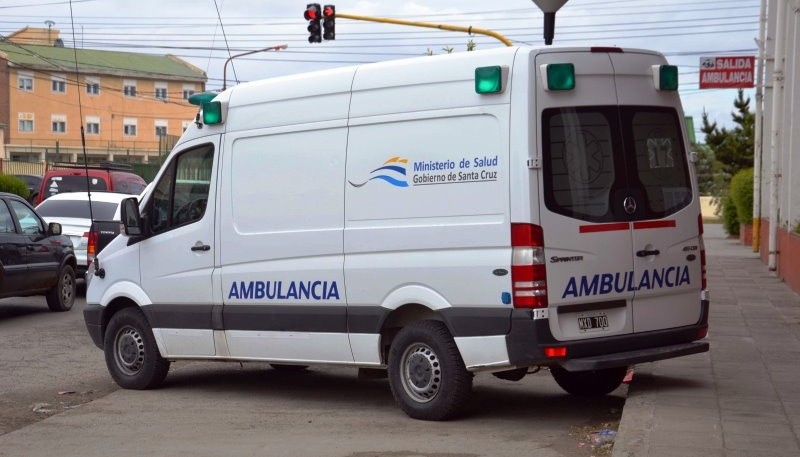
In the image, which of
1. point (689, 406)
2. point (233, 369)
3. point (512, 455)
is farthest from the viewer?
point (233, 369)

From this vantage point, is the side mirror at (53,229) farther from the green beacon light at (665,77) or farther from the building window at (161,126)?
the building window at (161,126)

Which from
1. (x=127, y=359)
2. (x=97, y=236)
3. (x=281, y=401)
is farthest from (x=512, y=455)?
(x=97, y=236)

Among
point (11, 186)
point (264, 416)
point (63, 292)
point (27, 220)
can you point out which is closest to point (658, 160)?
point (264, 416)

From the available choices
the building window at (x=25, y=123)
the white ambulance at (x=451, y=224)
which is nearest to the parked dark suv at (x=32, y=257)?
the white ambulance at (x=451, y=224)

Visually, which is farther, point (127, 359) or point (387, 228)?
point (127, 359)

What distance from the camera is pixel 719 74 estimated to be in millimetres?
23531

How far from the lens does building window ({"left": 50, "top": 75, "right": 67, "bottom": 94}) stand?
86.6 metres

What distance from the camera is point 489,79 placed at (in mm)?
8414

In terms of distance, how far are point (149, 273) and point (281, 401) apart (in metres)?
1.62

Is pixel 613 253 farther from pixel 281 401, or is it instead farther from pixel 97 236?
pixel 97 236

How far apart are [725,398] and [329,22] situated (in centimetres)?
2159

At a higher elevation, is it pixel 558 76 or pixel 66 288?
pixel 558 76

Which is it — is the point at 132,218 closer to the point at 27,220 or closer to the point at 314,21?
the point at 27,220

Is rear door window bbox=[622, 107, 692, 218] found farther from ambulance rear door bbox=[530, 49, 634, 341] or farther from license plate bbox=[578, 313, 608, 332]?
license plate bbox=[578, 313, 608, 332]
